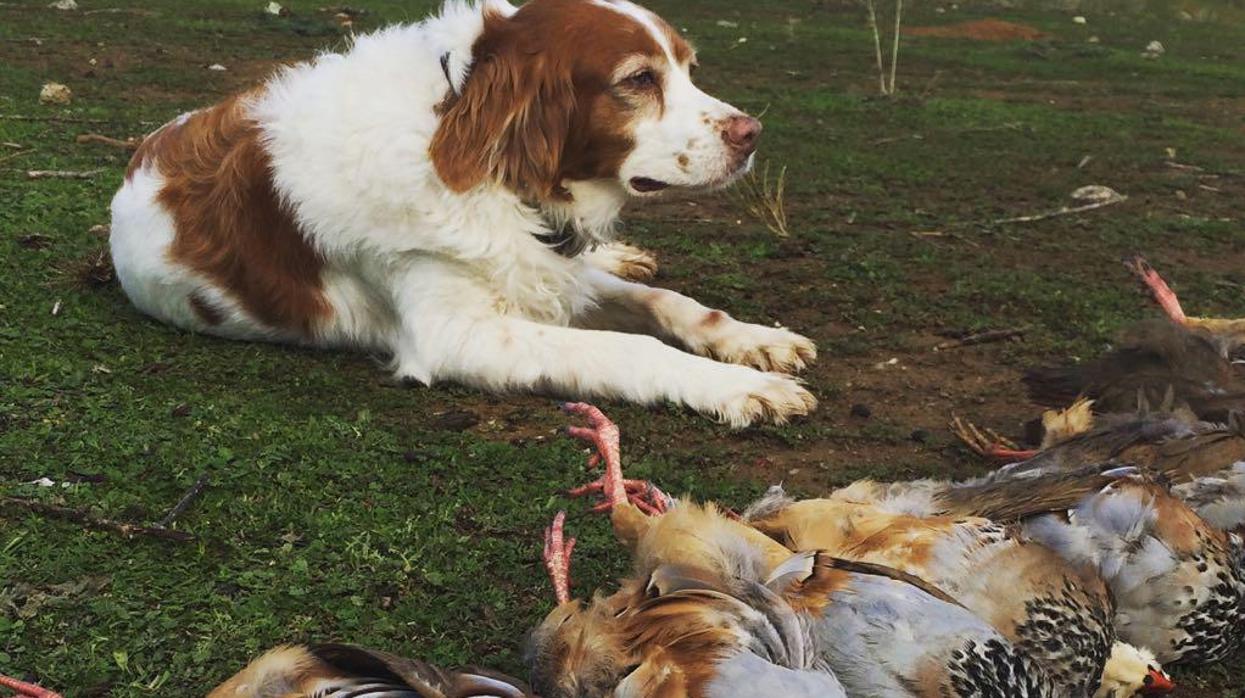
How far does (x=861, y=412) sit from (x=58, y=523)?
8.82 ft

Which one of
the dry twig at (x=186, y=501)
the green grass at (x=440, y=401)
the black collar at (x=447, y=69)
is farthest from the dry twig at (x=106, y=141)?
the dry twig at (x=186, y=501)

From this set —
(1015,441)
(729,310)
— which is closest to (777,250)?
(729,310)

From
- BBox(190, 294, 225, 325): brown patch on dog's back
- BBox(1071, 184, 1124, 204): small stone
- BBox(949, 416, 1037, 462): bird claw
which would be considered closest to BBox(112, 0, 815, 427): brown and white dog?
BBox(190, 294, 225, 325): brown patch on dog's back

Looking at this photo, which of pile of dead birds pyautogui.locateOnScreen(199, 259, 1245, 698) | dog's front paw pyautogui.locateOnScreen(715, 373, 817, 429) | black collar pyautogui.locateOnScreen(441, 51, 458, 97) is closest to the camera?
pile of dead birds pyautogui.locateOnScreen(199, 259, 1245, 698)

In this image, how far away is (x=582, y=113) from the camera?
14.4 feet

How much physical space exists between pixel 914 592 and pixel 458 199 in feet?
8.54

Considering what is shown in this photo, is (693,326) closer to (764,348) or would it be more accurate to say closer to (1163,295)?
(764,348)

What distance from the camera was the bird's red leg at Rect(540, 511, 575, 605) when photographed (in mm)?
2681

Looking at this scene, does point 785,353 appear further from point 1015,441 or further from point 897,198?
point 897,198

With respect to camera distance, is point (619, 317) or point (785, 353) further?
point (619, 317)

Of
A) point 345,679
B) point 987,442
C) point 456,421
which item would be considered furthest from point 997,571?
point 456,421

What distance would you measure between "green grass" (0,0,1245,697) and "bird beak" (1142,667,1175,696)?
0.26 meters

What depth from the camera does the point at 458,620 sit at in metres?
2.82

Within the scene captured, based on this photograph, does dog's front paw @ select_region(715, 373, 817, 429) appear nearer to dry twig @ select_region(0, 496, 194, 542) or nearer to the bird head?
the bird head
